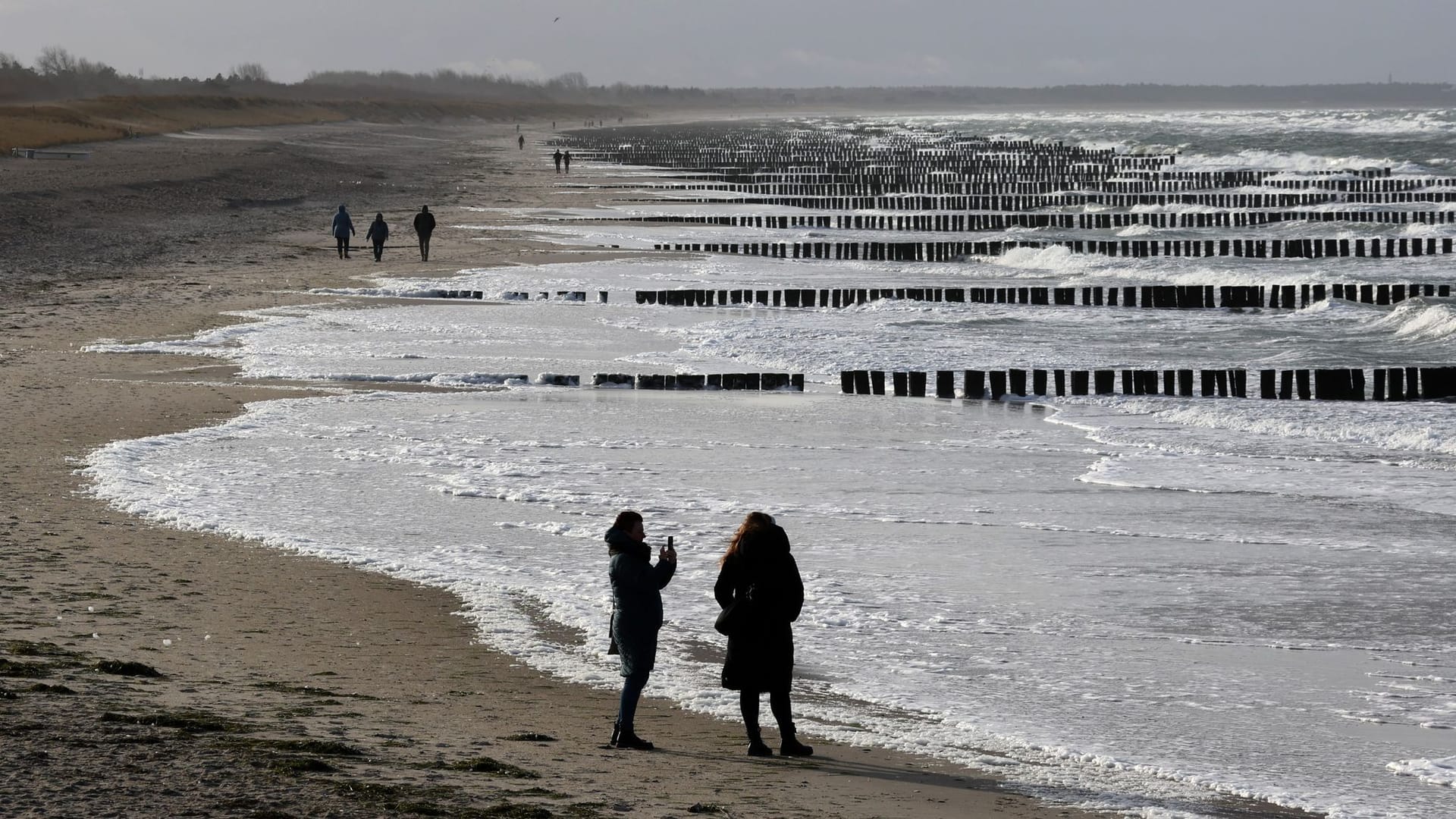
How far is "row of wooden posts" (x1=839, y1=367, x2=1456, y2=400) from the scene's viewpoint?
17.8 meters

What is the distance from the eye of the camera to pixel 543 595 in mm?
10133

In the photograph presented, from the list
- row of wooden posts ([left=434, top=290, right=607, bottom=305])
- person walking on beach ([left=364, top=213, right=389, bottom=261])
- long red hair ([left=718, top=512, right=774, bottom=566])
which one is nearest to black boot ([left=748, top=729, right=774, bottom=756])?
long red hair ([left=718, top=512, right=774, bottom=566])

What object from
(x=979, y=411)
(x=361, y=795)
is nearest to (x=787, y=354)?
(x=979, y=411)

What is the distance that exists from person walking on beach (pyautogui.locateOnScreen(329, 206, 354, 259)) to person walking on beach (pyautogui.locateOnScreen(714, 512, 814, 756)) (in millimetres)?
26947

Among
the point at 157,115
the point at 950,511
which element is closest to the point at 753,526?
the point at 950,511

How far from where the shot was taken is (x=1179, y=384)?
714 inches

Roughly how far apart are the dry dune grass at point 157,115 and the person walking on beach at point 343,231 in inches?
1382

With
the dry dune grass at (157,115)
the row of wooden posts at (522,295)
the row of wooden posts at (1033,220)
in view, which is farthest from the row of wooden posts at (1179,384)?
the dry dune grass at (157,115)

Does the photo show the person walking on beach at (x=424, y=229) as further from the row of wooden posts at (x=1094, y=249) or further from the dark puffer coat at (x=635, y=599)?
the dark puffer coat at (x=635, y=599)

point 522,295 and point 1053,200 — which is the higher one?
point 1053,200

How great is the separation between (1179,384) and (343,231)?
19.9 m

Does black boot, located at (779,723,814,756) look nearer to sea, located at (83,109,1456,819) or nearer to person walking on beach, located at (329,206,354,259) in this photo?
sea, located at (83,109,1456,819)

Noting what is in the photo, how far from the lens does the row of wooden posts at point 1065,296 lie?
1078 inches

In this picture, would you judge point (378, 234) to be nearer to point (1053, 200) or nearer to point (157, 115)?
point (1053, 200)
